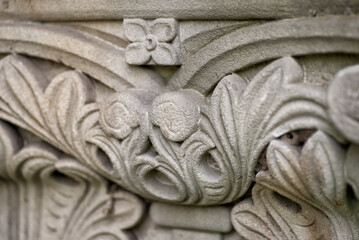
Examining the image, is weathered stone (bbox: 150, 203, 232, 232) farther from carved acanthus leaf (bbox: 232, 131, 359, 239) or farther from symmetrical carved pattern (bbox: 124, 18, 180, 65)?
symmetrical carved pattern (bbox: 124, 18, 180, 65)

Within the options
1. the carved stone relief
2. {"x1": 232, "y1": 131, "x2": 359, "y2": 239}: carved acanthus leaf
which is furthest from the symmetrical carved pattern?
{"x1": 232, "y1": 131, "x2": 359, "y2": 239}: carved acanthus leaf

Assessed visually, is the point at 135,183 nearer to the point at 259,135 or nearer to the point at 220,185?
the point at 220,185

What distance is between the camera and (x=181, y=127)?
3.79ft

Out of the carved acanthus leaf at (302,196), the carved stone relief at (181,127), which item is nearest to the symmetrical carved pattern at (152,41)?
the carved stone relief at (181,127)

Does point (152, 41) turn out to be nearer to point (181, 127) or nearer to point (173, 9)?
point (173, 9)

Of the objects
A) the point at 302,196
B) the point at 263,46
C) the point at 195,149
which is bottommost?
the point at 302,196

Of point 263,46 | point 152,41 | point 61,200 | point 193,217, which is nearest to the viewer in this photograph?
point 263,46

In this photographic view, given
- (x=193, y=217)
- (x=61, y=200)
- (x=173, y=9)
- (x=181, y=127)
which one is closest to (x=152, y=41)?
(x=173, y=9)

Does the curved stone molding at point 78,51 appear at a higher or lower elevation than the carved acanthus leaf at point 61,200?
higher

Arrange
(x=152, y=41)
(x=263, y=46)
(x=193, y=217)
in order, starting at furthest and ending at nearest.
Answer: (x=193, y=217) → (x=152, y=41) → (x=263, y=46)

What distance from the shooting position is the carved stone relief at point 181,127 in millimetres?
1001

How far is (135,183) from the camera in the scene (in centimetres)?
129

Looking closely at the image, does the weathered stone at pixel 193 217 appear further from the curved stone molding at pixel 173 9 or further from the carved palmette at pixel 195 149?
the curved stone molding at pixel 173 9

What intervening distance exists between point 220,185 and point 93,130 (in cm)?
34
